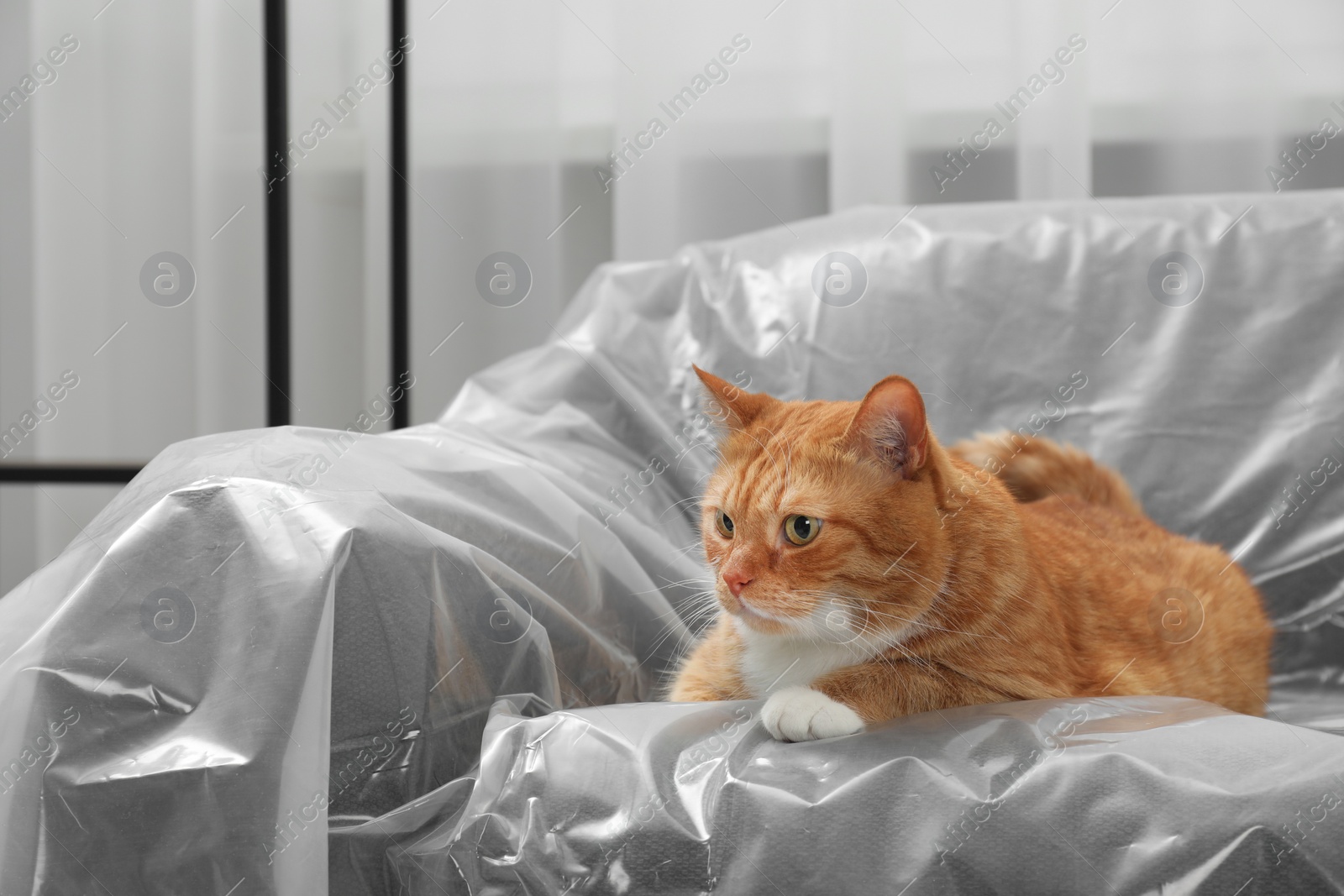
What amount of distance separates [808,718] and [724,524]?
0.25 meters

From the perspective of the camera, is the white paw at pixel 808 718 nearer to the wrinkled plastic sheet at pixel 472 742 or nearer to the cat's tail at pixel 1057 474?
the wrinkled plastic sheet at pixel 472 742

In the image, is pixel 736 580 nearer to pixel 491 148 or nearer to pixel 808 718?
pixel 808 718

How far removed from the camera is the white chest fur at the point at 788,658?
93 centimetres

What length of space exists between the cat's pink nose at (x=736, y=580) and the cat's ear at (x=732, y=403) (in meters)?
0.21

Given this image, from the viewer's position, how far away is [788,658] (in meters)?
0.97

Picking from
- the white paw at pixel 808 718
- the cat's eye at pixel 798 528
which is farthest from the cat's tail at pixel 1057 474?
the white paw at pixel 808 718

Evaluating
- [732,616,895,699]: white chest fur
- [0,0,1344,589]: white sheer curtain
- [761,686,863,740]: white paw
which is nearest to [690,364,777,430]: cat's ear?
[732,616,895,699]: white chest fur

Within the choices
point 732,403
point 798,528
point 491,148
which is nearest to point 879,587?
point 798,528

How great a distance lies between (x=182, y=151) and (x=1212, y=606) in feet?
7.75

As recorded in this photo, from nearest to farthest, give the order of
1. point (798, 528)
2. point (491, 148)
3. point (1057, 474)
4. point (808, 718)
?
1. point (808, 718)
2. point (798, 528)
3. point (1057, 474)
4. point (491, 148)

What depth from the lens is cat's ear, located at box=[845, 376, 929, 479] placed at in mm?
850

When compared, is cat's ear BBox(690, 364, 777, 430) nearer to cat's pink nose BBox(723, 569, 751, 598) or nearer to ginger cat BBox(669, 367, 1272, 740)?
ginger cat BBox(669, 367, 1272, 740)

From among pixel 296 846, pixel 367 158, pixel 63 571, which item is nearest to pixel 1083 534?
pixel 296 846

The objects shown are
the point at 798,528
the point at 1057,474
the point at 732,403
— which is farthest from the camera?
the point at 1057,474
